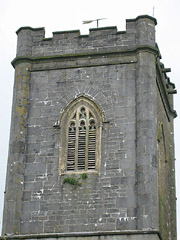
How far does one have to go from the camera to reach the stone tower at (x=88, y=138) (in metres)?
27.8

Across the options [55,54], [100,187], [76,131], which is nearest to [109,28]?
[55,54]

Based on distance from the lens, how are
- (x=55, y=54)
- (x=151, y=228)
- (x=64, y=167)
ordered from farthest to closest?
(x=55, y=54)
(x=64, y=167)
(x=151, y=228)

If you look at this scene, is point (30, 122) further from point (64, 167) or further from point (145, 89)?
point (145, 89)

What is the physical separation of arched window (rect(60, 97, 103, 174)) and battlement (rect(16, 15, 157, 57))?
6.87ft

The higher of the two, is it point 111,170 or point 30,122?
point 30,122

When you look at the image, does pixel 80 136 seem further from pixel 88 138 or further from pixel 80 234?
pixel 80 234

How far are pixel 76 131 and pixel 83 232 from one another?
146 inches

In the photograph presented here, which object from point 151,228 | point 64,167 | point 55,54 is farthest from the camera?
point 55,54

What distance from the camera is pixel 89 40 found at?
30703 mm

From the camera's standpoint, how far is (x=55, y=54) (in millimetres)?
30766

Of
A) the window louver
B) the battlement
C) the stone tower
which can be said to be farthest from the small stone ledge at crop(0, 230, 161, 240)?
the battlement

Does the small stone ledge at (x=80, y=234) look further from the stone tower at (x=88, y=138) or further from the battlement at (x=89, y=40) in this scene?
the battlement at (x=89, y=40)

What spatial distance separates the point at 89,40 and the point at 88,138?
3.71m

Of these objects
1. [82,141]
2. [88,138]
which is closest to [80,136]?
[82,141]
